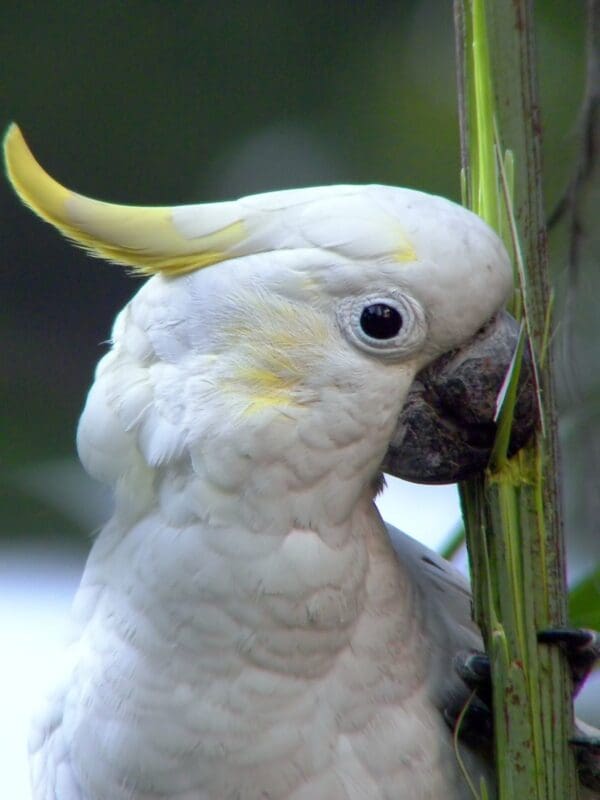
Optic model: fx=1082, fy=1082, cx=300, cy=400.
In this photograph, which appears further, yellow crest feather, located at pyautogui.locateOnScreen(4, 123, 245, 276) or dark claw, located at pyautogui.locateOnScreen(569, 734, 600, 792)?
yellow crest feather, located at pyautogui.locateOnScreen(4, 123, 245, 276)

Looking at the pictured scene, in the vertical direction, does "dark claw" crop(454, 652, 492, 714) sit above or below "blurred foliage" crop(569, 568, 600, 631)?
below

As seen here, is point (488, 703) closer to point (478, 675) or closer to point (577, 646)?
point (478, 675)

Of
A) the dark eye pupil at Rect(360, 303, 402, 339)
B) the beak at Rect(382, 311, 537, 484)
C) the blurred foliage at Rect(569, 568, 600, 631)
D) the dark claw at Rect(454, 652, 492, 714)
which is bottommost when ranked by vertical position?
the dark claw at Rect(454, 652, 492, 714)

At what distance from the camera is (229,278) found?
1.47m

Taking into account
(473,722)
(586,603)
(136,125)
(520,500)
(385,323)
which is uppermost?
(136,125)

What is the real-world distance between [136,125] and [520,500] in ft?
6.93

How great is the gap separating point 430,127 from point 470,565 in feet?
4.57

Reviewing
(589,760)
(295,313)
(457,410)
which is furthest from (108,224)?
(589,760)

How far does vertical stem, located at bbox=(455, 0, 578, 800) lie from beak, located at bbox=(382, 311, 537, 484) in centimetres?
12

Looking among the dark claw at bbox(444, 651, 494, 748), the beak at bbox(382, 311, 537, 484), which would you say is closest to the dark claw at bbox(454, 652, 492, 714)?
the dark claw at bbox(444, 651, 494, 748)

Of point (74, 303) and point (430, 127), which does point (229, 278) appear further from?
point (74, 303)

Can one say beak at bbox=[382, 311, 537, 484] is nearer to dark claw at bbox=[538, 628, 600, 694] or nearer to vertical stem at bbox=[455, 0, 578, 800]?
vertical stem at bbox=[455, 0, 578, 800]

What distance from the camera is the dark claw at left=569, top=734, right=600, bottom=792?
1.35 m

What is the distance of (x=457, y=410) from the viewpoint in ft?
4.85
